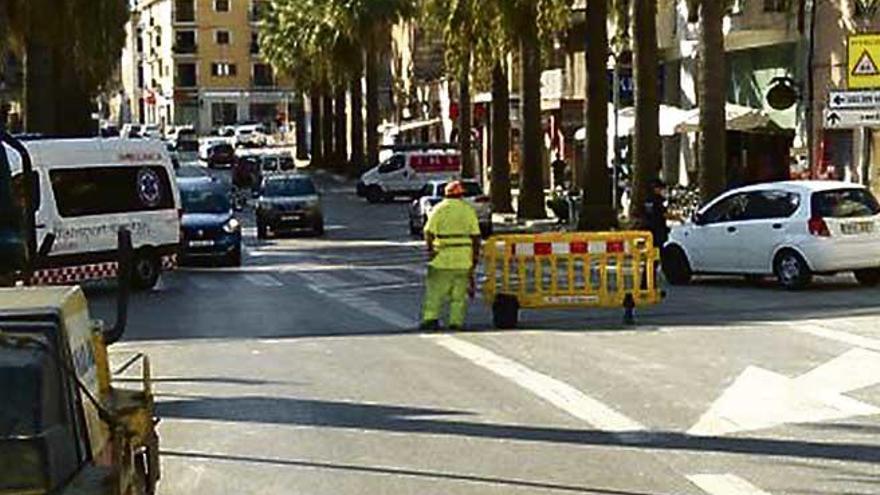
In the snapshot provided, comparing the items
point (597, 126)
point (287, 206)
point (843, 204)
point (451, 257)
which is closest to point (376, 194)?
point (287, 206)

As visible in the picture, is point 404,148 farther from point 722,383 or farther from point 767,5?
point 722,383

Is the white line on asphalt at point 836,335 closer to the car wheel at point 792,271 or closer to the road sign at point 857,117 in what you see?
the car wheel at point 792,271

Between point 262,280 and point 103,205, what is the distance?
410 centimetres

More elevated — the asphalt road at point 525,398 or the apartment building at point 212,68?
the apartment building at point 212,68

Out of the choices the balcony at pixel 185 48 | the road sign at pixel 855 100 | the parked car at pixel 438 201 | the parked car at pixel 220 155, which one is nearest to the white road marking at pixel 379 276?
the road sign at pixel 855 100

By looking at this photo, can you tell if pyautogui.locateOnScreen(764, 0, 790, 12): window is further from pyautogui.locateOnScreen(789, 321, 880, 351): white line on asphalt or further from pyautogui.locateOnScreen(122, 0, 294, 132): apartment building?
pyautogui.locateOnScreen(122, 0, 294, 132): apartment building

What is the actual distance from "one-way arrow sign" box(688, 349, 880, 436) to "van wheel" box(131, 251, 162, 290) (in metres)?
14.6

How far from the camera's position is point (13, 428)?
19.6ft

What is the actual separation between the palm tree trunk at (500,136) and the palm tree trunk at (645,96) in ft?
33.7

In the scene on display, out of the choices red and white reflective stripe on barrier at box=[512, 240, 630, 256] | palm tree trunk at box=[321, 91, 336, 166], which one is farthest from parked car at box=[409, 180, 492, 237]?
palm tree trunk at box=[321, 91, 336, 166]

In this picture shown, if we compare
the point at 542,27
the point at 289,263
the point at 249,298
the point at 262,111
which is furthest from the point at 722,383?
the point at 262,111

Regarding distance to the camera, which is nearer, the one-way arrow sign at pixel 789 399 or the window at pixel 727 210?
the one-way arrow sign at pixel 789 399

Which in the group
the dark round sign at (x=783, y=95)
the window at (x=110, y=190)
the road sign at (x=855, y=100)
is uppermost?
the dark round sign at (x=783, y=95)

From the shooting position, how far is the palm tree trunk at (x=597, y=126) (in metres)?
37.6
